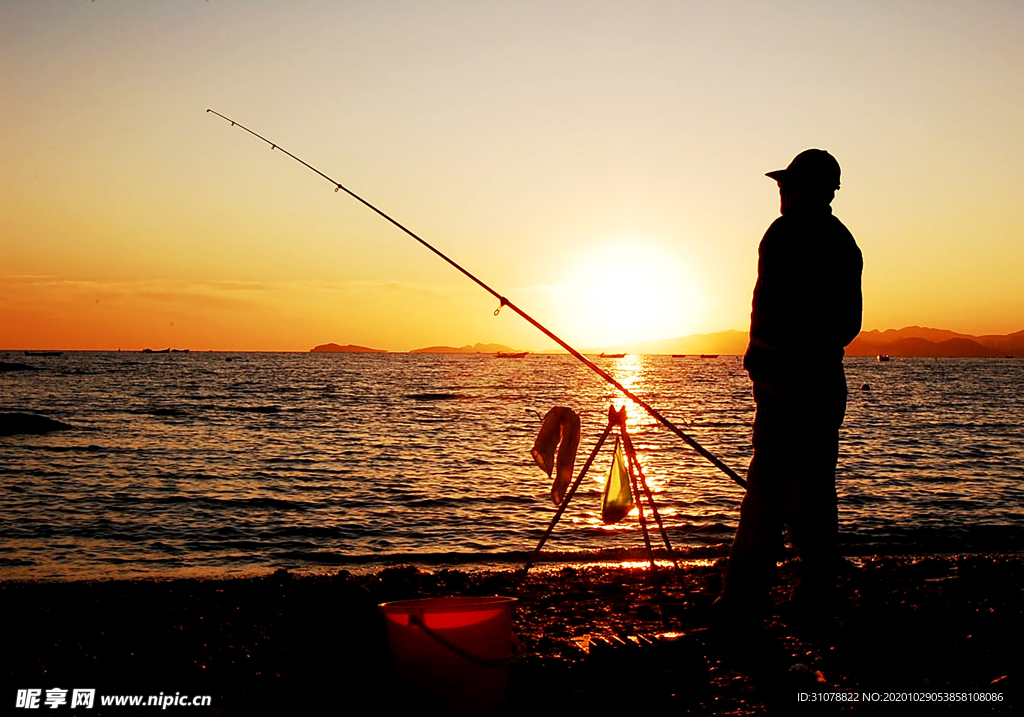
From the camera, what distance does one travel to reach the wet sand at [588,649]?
13.1 ft

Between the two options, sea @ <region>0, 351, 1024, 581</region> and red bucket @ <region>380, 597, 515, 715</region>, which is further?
sea @ <region>0, 351, 1024, 581</region>

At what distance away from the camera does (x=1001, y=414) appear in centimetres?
3966

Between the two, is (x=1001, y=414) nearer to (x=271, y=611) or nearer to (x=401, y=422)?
(x=401, y=422)

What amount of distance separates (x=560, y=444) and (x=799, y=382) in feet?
5.18

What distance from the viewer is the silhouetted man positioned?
4.81m

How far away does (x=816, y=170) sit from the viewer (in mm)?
4922

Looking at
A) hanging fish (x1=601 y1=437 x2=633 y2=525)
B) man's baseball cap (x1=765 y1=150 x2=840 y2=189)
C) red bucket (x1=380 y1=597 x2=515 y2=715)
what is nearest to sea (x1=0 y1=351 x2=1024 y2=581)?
hanging fish (x1=601 y1=437 x2=633 y2=525)

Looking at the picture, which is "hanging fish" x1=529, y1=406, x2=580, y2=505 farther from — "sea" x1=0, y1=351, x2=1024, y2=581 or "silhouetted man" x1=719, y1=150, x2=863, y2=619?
"sea" x1=0, y1=351, x2=1024, y2=581

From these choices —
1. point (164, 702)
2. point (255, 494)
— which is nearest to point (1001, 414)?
point (255, 494)

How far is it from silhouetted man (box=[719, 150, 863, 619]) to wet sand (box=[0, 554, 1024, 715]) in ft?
1.79

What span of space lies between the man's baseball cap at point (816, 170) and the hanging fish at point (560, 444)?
6.50ft

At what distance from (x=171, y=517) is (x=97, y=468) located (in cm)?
684

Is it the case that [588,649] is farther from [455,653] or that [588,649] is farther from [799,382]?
[799,382]

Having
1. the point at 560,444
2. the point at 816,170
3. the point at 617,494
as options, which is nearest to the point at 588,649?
the point at 560,444
